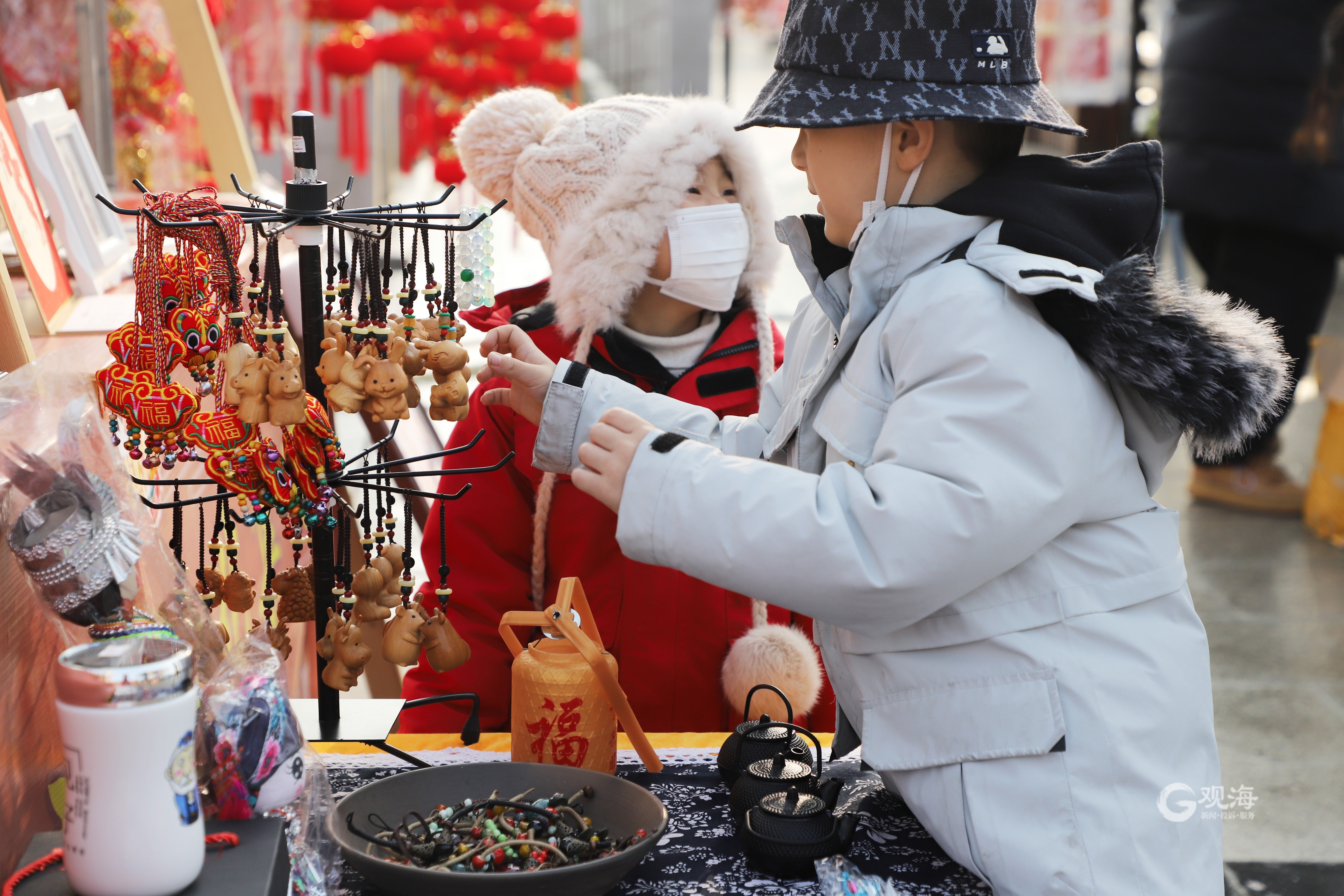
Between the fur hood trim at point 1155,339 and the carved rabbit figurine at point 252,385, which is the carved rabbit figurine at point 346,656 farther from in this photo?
the fur hood trim at point 1155,339

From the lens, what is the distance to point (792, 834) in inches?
43.3

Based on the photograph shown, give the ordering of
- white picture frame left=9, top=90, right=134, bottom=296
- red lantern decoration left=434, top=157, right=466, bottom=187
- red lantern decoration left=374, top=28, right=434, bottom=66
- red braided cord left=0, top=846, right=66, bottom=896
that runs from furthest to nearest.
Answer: red lantern decoration left=374, top=28, right=434, bottom=66 → red lantern decoration left=434, top=157, right=466, bottom=187 → white picture frame left=9, top=90, right=134, bottom=296 → red braided cord left=0, top=846, right=66, bottom=896

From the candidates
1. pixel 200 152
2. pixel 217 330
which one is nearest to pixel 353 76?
pixel 200 152

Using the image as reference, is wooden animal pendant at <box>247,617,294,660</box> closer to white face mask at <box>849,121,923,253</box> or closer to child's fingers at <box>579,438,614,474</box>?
child's fingers at <box>579,438,614,474</box>

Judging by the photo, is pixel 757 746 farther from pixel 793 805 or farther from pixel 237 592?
pixel 237 592

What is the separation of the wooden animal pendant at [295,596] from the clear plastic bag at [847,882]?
0.64 m

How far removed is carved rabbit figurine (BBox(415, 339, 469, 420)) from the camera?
1198 millimetres

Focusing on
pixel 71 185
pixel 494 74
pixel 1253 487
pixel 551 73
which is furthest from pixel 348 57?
pixel 1253 487

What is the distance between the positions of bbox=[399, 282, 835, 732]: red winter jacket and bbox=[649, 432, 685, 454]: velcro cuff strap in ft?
2.05

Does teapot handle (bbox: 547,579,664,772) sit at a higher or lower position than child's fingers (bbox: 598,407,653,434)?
lower

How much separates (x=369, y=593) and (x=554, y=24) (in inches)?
195

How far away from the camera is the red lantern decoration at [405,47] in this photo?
17.3 feet

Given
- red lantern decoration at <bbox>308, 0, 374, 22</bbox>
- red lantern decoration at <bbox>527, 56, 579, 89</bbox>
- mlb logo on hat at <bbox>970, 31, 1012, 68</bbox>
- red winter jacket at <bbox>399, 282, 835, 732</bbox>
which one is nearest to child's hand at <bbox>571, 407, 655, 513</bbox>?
mlb logo on hat at <bbox>970, 31, 1012, 68</bbox>

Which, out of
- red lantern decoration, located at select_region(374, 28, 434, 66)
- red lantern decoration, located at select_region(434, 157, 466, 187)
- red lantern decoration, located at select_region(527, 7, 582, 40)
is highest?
red lantern decoration, located at select_region(527, 7, 582, 40)
